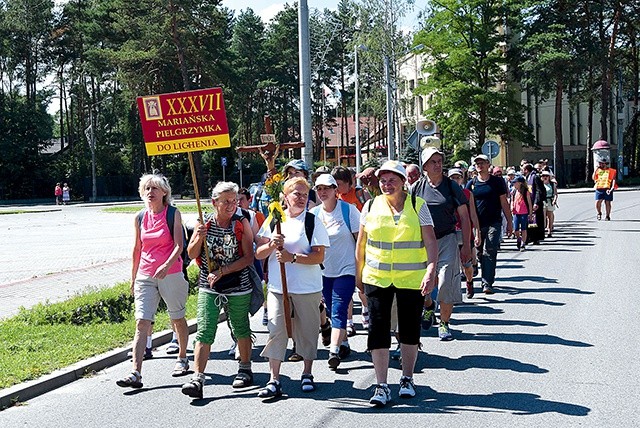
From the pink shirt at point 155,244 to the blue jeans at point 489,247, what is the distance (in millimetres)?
5627

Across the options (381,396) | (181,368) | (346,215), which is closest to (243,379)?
(181,368)

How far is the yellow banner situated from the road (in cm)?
216

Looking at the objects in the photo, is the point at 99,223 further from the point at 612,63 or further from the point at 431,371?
the point at 612,63

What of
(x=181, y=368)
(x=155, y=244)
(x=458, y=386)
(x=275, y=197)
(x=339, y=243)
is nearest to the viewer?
(x=458, y=386)

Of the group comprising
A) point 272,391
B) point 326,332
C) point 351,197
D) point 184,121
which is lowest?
A: point 272,391

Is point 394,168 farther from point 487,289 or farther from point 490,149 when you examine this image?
point 490,149

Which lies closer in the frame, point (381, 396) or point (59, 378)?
point (381, 396)

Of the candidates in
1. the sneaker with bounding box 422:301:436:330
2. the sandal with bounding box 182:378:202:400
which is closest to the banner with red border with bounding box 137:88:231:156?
the sandal with bounding box 182:378:202:400

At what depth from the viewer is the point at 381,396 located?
20.4 ft

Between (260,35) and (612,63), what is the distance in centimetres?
3839

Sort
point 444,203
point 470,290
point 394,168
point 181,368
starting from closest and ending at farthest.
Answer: point 394,168 < point 181,368 < point 444,203 < point 470,290

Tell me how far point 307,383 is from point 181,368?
4.76ft

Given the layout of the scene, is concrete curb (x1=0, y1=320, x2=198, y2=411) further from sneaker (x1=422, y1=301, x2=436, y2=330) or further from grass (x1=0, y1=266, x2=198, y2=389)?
sneaker (x1=422, y1=301, x2=436, y2=330)

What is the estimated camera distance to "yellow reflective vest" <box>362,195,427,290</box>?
6.29 m
